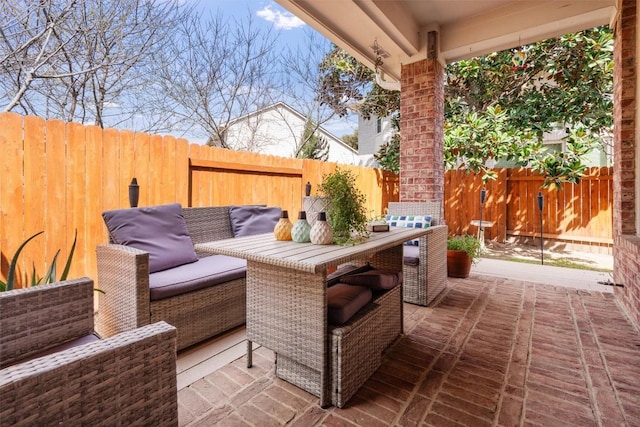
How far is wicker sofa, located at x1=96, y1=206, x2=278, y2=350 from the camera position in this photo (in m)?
1.87

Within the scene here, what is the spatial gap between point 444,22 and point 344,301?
3.73 metres

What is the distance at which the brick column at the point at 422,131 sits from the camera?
12.8 feet

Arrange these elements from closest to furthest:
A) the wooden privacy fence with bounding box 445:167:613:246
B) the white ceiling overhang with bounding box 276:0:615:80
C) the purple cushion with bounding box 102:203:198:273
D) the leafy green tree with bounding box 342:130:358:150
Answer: the purple cushion with bounding box 102:203:198:273, the white ceiling overhang with bounding box 276:0:615:80, the wooden privacy fence with bounding box 445:167:613:246, the leafy green tree with bounding box 342:130:358:150

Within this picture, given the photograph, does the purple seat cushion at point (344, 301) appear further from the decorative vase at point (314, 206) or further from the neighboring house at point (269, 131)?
the neighboring house at point (269, 131)

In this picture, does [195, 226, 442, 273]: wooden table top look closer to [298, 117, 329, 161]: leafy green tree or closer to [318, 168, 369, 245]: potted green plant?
[318, 168, 369, 245]: potted green plant

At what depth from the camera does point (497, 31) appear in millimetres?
3553

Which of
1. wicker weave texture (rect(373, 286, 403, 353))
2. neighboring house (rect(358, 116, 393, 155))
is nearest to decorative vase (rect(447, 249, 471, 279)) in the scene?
wicker weave texture (rect(373, 286, 403, 353))

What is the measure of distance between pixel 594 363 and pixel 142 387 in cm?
250

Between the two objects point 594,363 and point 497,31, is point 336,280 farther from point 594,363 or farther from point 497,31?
point 497,31

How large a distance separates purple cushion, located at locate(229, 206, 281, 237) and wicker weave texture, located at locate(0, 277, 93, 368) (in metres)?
1.59

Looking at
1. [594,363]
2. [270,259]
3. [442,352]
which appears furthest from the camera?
[442,352]

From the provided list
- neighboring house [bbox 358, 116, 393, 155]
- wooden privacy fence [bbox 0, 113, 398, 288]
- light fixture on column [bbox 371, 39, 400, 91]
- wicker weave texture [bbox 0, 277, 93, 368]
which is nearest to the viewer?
wicker weave texture [bbox 0, 277, 93, 368]

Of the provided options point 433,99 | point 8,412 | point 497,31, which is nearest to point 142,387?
point 8,412

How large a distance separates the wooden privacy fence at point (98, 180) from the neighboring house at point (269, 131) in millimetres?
2624
